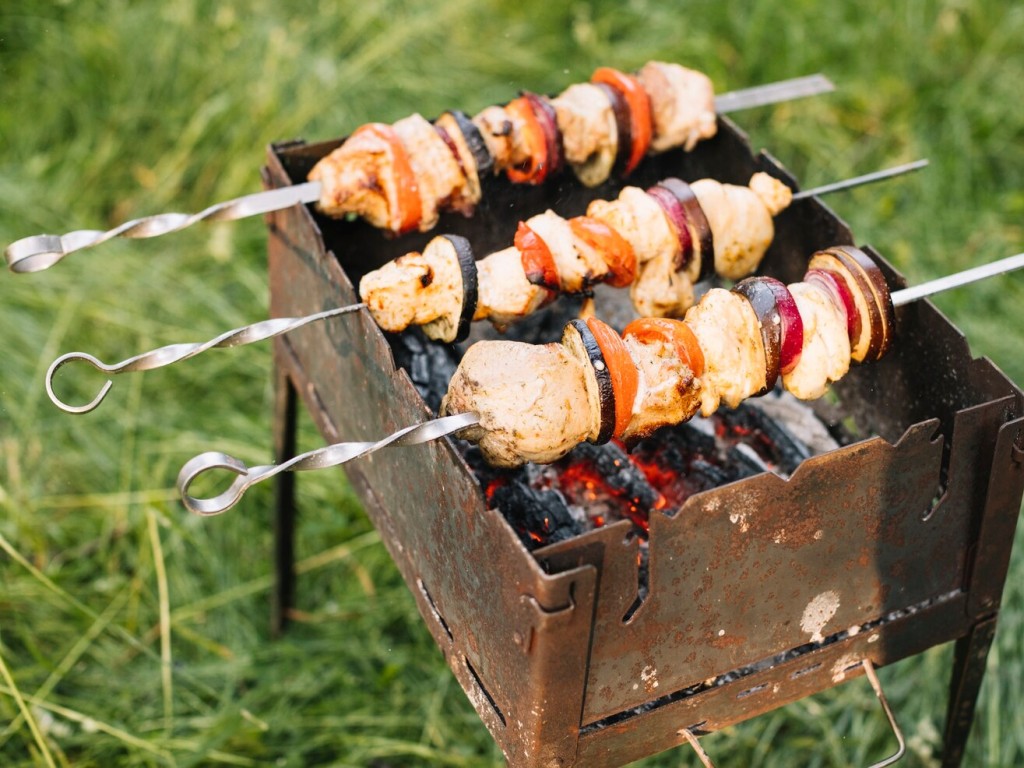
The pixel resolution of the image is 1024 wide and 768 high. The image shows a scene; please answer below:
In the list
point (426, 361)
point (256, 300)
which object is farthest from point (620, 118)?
point (256, 300)

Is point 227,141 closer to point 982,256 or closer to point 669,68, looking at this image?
point 669,68

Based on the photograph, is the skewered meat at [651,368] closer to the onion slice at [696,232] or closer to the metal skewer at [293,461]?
the metal skewer at [293,461]

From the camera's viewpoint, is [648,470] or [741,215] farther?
[648,470]

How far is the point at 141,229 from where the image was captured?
2.30 metres

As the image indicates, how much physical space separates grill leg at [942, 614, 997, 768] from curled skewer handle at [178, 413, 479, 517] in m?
1.23

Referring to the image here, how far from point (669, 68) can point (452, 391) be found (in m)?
1.17

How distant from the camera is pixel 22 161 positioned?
193 inches

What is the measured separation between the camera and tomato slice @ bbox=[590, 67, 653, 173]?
276cm

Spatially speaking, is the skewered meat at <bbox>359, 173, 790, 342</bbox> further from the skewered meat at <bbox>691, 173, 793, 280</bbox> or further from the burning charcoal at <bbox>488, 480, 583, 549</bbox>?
the burning charcoal at <bbox>488, 480, 583, 549</bbox>

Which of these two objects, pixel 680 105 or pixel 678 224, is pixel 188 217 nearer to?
pixel 678 224

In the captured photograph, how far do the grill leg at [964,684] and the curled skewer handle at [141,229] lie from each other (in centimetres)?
168

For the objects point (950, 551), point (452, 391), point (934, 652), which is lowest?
point (934, 652)

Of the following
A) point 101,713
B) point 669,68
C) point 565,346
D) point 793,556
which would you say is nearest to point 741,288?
point 565,346

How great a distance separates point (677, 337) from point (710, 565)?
0.41 m
